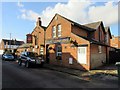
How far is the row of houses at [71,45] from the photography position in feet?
58.5

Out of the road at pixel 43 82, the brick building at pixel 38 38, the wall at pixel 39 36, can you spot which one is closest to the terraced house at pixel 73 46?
the brick building at pixel 38 38

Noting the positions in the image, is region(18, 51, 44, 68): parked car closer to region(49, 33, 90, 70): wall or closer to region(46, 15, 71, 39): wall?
region(49, 33, 90, 70): wall

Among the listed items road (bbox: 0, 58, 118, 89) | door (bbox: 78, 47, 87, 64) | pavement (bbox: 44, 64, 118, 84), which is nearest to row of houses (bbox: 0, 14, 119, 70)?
door (bbox: 78, 47, 87, 64)

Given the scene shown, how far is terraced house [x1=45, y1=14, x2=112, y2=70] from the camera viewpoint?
17.7m

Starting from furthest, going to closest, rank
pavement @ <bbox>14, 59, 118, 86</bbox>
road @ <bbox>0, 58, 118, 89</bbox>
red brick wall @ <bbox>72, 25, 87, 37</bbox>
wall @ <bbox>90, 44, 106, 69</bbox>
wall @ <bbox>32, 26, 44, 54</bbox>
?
wall @ <bbox>32, 26, 44, 54</bbox> → red brick wall @ <bbox>72, 25, 87, 37</bbox> → wall @ <bbox>90, 44, 106, 69</bbox> → pavement @ <bbox>14, 59, 118, 86</bbox> → road @ <bbox>0, 58, 118, 89</bbox>

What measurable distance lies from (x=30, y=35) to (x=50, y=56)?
852 cm

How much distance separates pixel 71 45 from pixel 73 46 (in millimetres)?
383

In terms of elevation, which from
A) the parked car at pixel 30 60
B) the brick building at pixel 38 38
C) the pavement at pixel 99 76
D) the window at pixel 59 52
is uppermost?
the brick building at pixel 38 38

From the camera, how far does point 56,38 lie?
858 inches

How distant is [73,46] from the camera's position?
61.8ft

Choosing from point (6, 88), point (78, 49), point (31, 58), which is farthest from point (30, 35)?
point (6, 88)

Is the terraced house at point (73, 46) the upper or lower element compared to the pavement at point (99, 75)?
upper

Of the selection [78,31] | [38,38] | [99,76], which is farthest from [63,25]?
[99,76]

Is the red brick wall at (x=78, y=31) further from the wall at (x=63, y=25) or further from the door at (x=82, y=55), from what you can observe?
the door at (x=82, y=55)
